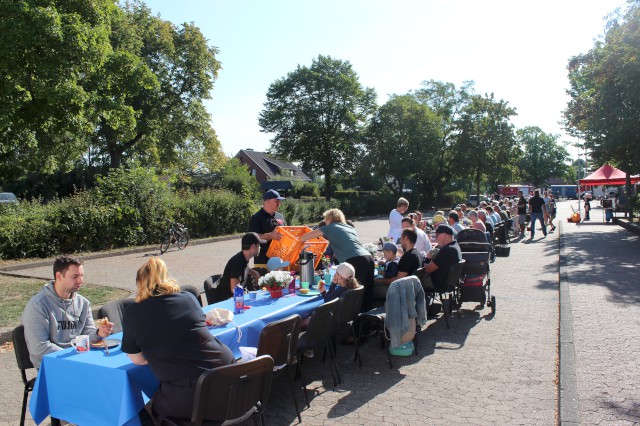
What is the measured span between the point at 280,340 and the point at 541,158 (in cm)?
10928

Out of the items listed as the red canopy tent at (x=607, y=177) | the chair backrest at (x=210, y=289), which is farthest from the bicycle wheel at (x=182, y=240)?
the red canopy tent at (x=607, y=177)

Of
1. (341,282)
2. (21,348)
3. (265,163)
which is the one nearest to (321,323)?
(341,282)

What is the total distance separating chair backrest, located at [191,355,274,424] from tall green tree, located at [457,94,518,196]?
43602mm

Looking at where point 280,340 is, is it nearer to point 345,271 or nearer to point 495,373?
point 345,271

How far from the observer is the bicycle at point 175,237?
18.7 meters

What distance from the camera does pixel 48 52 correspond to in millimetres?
12695

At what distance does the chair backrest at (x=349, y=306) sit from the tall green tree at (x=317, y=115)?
129 feet

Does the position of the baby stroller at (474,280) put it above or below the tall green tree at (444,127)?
below

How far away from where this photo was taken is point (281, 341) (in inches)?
178

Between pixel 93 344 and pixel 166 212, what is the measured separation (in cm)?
1740

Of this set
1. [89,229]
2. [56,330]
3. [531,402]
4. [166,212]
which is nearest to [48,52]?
[89,229]

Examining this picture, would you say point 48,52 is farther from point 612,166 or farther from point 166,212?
point 612,166

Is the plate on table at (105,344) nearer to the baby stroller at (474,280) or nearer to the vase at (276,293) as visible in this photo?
the vase at (276,293)

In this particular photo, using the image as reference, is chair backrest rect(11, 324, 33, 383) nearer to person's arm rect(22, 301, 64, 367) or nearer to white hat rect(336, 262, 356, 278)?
person's arm rect(22, 301, 64, 367)
